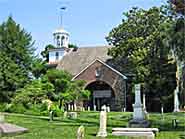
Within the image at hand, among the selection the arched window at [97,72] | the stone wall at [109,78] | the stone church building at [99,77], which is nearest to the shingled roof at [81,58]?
the stone church building at [99,77]

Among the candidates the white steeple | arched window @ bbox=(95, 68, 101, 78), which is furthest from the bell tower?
arched window @ bbox=(95, 68, 101, 78)

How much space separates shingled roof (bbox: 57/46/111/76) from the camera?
2968 inches

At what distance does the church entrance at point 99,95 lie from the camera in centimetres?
6950

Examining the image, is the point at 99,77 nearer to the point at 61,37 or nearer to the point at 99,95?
the point at 99,95

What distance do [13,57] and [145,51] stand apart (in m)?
19.5

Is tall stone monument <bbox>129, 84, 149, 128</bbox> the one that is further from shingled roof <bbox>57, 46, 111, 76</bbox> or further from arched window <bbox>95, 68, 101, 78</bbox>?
shingled roof <bbox>57, 46, 111, 76</bbox>

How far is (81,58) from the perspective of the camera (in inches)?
3088

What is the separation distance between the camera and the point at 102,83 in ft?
231

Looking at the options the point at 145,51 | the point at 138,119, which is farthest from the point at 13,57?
the point at 138,119

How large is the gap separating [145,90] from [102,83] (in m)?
13.9

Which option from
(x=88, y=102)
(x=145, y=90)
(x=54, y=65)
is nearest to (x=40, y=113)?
(x=145, y=90)

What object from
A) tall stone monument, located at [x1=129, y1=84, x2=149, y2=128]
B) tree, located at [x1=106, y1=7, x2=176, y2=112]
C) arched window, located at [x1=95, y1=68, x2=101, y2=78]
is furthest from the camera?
arched window, located at [x1=95, y1=68, x2=101, y2=78]

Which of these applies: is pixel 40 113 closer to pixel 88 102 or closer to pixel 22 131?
pixel 22 131

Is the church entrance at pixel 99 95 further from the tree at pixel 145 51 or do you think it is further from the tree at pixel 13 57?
the tree at pixel 13 57
